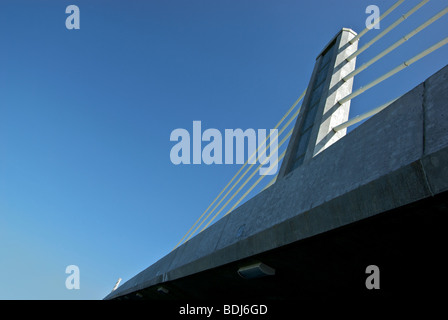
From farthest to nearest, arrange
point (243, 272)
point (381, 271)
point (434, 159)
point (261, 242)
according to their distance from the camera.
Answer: point (243, 272) < point (261, 242) < point (381, 271) < point (434, 159)

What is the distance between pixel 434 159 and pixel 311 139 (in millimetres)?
3405

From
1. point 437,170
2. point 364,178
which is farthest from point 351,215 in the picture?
point 437,170

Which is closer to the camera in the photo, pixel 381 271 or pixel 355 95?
pixel 381 271

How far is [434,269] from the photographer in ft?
7.91

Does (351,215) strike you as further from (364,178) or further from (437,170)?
(437,170)

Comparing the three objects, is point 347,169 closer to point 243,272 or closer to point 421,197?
point 421,197

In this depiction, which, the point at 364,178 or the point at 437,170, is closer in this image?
the point at 437,170

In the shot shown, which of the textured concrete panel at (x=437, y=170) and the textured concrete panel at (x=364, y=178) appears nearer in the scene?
the textured concrete panel at (x=437, y=170)

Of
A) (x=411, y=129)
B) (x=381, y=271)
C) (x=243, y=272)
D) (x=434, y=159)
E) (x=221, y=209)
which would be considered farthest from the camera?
(x=221, y=209)

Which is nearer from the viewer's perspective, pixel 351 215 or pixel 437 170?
pixel 437 170

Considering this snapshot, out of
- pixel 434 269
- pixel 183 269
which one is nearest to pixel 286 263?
pixel 434 269

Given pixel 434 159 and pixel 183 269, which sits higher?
pixel 434 159

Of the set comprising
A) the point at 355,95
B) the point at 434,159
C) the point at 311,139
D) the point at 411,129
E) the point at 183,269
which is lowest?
the point at 183,269

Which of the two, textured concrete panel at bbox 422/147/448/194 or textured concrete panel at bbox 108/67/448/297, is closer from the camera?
textured concrete panel at bbox 422/147/448/194
